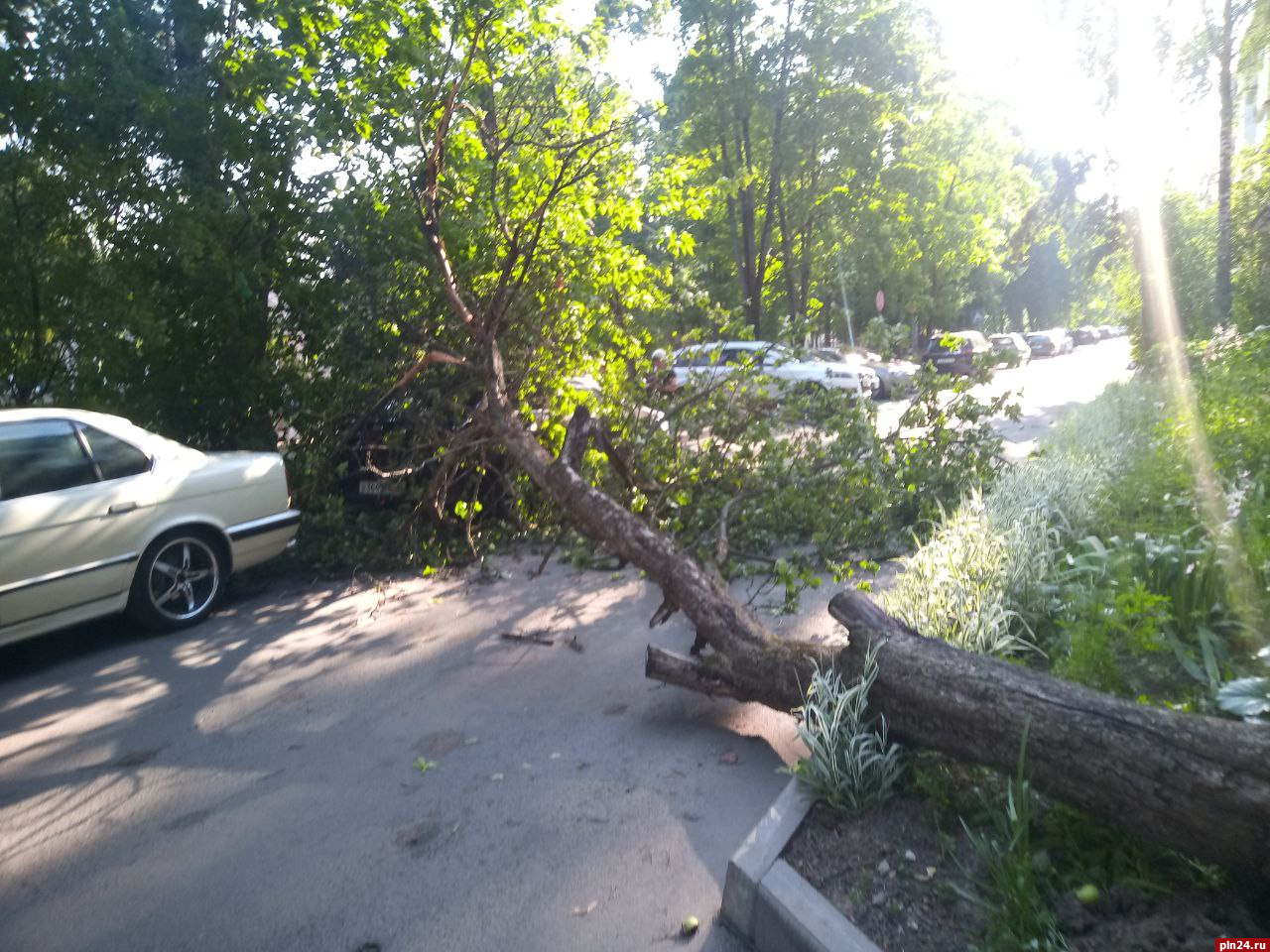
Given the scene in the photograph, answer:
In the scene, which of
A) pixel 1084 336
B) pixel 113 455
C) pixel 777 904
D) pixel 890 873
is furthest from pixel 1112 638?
pixel 1084 336

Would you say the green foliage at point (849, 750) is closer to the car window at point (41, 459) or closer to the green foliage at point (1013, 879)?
the green foliage at point (1013, 879)

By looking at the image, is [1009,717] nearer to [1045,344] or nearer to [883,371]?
[883,371]

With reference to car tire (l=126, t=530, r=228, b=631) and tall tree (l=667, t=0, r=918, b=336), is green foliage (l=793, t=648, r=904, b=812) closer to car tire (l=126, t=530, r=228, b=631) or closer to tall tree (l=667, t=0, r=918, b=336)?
car tire (l=126, t=530, r=228, b=631)

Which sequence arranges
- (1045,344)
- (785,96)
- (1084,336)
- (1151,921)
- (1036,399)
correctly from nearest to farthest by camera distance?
(1151,921) → (1036,399) → (785,96) → (1045,344) → (1084,336)

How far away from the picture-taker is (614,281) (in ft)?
33.8

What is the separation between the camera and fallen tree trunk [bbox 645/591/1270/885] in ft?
8.98

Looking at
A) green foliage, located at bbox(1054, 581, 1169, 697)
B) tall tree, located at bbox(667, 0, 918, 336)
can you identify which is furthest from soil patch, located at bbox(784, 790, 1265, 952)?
tall tree, located at bbox(667, 0, 918, 336)

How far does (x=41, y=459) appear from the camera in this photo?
21.1 feet

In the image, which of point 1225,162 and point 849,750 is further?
point 1225,162

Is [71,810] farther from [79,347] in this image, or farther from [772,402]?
[772,402]

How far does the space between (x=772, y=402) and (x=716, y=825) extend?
5593 mm

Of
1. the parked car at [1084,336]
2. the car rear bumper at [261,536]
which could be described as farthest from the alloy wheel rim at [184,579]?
the parked car at [1084,336]

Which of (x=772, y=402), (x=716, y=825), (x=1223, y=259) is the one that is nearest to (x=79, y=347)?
(x=772, y=402)

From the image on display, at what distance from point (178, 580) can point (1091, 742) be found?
622 centimetres
